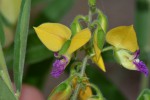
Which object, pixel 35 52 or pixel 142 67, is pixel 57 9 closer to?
pixel 35 52

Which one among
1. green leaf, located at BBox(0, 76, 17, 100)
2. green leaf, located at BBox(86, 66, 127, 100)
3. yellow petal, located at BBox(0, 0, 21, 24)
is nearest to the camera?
green leaf, located at BBox(0, 76, 17, 100)

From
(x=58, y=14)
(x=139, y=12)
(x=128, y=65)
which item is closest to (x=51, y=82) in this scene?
(x=58, y=14)

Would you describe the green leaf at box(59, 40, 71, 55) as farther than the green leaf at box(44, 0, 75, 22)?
No

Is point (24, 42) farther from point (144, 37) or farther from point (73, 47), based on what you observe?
point (144, 37)

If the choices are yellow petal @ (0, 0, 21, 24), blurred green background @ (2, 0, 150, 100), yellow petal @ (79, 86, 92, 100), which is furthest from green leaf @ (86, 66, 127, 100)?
yellow petal @ (79, 86, 92, 100)

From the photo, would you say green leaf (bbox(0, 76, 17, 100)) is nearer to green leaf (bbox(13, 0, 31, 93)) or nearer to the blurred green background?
green leaf (bbox(13, 0, 31, 93))

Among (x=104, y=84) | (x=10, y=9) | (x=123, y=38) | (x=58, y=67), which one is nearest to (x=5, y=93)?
(x=58, y=67)
